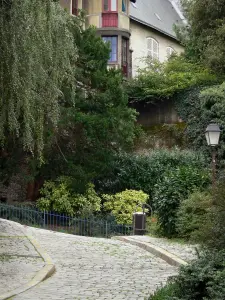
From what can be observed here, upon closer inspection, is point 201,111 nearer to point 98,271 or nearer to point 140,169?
point 140,169

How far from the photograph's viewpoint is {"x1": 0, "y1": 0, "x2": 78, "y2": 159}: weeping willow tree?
31.8 feet

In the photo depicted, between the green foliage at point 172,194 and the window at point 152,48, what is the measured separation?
80.3ft

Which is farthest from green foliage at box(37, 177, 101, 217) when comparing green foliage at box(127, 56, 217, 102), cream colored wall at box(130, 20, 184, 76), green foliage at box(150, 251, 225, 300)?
green foliage at box(150, 251, 225, 300)

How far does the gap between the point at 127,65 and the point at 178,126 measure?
21.1 ft

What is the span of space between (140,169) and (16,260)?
16098 millimetres

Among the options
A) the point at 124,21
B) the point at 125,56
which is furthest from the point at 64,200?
the point at 124,21

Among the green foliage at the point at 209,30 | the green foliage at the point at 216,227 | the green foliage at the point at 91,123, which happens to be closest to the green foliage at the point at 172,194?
the green foliage at the point at 216,227

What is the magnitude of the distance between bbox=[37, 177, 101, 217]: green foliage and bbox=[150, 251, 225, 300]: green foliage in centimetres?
1655

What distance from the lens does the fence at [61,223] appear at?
22.3 meters

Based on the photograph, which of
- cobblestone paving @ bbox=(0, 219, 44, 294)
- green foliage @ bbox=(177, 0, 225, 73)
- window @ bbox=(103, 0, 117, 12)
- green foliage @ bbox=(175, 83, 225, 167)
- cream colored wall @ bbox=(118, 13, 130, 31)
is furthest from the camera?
cream colored wall @ bbox=(118, 13, 130, 31)

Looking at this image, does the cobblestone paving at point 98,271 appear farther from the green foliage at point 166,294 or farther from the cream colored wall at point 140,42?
the cream colored wall at point 140,42

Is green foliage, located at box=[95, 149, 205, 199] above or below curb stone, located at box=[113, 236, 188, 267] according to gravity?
above

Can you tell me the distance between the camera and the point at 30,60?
10031 mm

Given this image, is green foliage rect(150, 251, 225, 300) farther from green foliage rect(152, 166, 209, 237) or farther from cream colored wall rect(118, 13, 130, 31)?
cream colored wall rect(118, 13, 130, 31)
